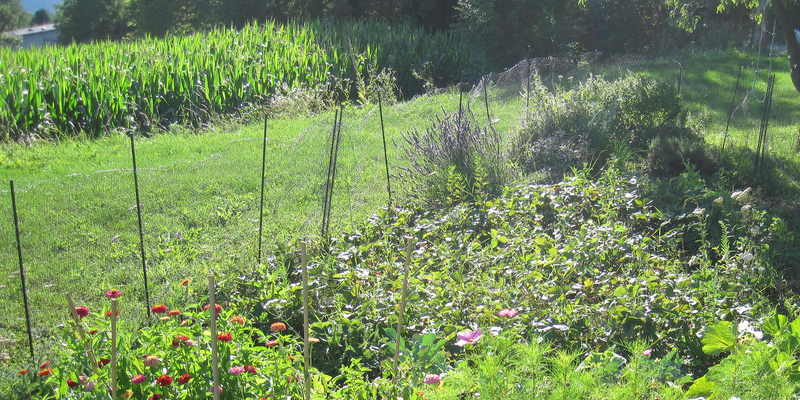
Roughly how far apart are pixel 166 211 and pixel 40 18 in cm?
8657

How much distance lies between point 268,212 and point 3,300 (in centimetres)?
188

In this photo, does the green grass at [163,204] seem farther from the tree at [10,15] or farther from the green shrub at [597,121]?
the tree at [10,15]

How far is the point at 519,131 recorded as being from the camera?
6324 mm

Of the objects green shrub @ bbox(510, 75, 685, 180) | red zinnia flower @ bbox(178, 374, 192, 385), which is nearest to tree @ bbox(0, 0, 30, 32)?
A: green shrub @ bbox(510, 75, 685, 180)

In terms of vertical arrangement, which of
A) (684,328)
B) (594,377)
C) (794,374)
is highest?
(794,374)

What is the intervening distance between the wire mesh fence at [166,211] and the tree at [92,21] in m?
28.8

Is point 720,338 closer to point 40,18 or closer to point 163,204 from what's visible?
point 163,204

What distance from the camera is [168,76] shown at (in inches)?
360

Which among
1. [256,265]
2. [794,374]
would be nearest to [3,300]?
[256,265]

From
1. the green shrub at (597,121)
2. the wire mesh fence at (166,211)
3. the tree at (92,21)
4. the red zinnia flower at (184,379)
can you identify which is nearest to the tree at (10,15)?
the tree at (92,21)

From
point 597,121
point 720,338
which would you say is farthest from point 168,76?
point 720,338

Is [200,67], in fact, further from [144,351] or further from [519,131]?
[144,351]

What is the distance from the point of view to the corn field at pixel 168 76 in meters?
8.07

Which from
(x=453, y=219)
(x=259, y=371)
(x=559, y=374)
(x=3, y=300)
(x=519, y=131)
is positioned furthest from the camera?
(x=519, y=131)
